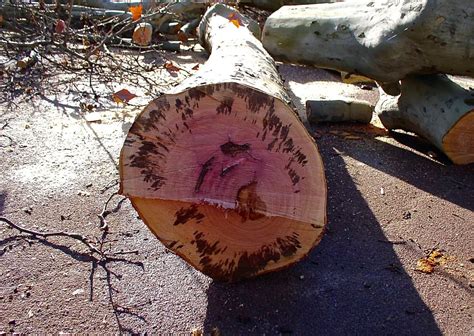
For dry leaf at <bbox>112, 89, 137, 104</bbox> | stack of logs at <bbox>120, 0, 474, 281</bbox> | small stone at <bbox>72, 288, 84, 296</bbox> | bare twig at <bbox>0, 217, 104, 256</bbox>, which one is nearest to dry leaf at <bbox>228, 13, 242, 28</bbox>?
dry leaf at <bbox>112, 89, 137, 104</bbox>

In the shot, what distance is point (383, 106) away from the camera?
4.68 m

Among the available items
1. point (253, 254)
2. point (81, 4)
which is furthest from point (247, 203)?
point (81, 4)

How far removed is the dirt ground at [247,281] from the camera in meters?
2.35

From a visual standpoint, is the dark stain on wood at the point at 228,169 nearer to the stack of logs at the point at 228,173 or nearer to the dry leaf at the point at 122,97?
the stack of logs at the point at 228,173

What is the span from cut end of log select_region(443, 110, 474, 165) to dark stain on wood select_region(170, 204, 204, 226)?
229 cm

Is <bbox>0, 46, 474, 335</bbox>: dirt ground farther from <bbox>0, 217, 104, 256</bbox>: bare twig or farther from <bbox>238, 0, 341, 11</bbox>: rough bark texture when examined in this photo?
<bbox>238, 0, 341, 11</bbox>: rough bark texture

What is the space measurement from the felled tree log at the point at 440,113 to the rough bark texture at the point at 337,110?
13.3 inches

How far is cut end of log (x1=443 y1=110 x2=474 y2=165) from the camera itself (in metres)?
3.77

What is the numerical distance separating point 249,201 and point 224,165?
19 centimetres

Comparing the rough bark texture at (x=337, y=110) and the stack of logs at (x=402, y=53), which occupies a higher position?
the stack of logs at (x=402, y=53)

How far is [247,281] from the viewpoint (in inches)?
102

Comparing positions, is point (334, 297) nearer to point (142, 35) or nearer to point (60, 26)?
point (60, 26)

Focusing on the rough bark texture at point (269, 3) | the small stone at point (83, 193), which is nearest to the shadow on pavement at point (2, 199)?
the small stone at point (83, 193)

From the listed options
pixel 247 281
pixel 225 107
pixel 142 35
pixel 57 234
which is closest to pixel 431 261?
pixel 247 281
